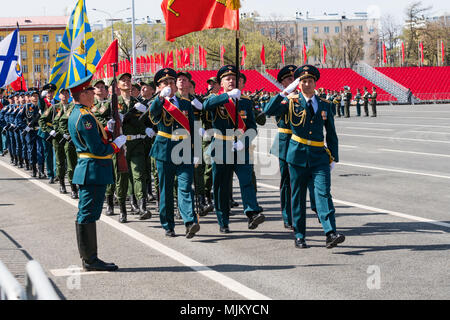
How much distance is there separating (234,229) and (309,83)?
Result: 2.43m

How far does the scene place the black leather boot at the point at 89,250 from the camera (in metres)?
7.21

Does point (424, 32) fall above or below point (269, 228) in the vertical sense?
above

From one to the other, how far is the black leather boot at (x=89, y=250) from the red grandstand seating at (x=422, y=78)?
57.7m

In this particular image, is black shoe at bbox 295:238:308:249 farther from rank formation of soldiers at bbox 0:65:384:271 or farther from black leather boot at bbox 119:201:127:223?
black leather boot at bbox 119:201:127:223

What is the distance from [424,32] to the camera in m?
95.2

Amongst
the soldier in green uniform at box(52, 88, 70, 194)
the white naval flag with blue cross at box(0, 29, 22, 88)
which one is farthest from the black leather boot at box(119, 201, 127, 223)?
the white naval flag with blue cross at box(0, 29, 22, 88)

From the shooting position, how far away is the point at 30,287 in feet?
13.0

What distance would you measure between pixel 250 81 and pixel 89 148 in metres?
63.9

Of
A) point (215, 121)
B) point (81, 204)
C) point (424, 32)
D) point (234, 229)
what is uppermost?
point (424, 32)

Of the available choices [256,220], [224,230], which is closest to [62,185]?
[224,230]

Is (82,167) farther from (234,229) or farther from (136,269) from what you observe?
(234,229)

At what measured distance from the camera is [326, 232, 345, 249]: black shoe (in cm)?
777

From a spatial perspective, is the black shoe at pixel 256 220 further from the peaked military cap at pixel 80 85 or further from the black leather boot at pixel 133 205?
the peaked military cap at pixel 80 85

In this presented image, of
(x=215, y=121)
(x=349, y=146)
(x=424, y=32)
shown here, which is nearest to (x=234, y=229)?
(x=215, y=121)
